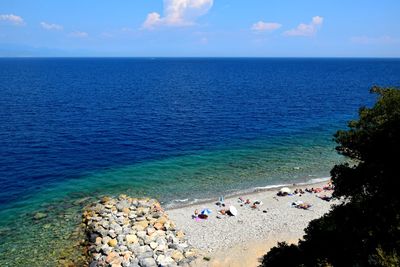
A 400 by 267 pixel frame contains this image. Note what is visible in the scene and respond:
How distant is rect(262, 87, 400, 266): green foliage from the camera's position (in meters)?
16.2

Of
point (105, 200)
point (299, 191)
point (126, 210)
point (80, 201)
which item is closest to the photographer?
point (126, 210)

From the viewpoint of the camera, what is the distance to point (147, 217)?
115ft

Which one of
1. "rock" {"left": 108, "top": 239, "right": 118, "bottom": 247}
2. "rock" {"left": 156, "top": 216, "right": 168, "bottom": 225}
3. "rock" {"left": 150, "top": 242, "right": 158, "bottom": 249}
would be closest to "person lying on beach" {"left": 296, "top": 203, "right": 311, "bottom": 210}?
"rock" {"left": 156, "top": 216, "right": 168, "bottom": 225}

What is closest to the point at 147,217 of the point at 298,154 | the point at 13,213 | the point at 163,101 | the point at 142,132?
the point at 13,213

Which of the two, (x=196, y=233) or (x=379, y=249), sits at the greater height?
(x=379, y=249)

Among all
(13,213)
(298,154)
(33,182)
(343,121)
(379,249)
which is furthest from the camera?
(343,121)

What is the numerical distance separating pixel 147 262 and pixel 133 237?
145 inches

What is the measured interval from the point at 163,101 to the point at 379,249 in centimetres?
9731

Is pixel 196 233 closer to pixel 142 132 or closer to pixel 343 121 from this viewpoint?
pixel 142 132

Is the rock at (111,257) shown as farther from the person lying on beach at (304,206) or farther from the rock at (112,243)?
the person lying on beach at (304,206)

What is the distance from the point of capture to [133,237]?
31.3m

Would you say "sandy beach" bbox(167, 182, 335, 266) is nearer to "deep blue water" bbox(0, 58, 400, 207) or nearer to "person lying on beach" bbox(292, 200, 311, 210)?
"person lying on beach" bbox(292, 200, 311, 210)

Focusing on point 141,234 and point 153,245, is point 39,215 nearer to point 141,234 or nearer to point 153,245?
point 141,234

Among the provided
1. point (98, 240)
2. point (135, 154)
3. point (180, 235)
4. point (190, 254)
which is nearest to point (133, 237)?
point (98, 240)
